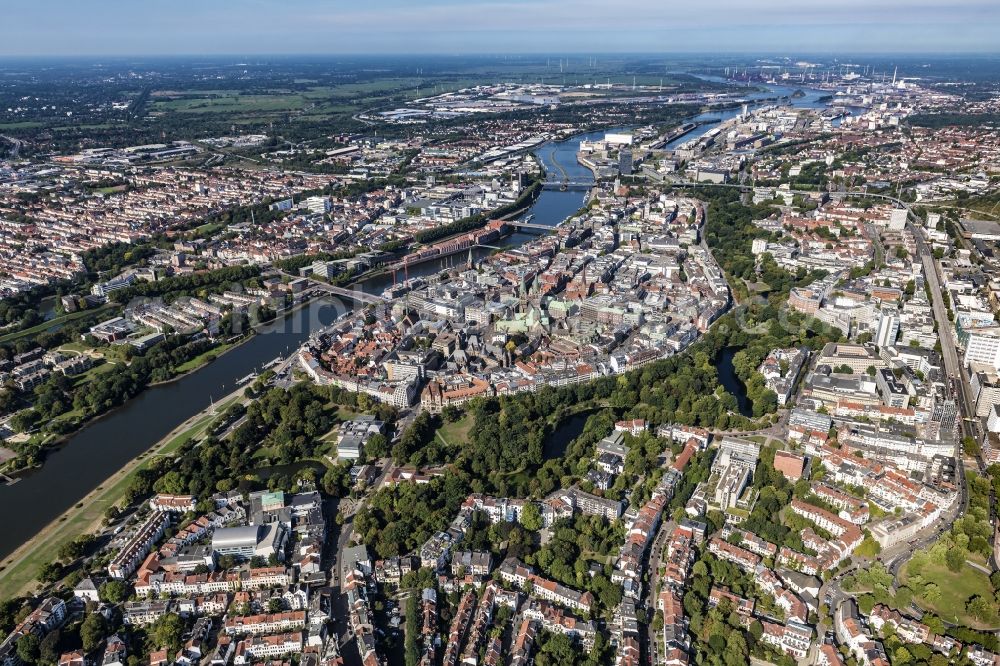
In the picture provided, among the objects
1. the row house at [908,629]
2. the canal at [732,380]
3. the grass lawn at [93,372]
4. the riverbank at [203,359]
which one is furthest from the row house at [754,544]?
the grass lawn at [93,372]

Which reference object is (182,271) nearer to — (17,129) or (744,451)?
(744,451)

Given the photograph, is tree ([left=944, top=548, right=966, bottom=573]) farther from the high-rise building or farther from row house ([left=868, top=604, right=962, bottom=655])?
the high-rise building

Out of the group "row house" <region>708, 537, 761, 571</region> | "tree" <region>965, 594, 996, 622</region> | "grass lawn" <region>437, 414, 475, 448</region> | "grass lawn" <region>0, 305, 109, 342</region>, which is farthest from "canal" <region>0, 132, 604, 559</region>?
"tree" <region>965, 594, 996, 622</region>

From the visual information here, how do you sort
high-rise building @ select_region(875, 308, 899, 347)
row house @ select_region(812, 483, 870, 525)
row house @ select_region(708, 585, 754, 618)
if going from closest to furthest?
row house @ select_region(708, 585, 754, 618) → row house @ select_region(812, 483, 870, 525) → high-rise building @ select_region(875, 308, 899, 347)

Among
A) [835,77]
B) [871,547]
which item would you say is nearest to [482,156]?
[871,547]

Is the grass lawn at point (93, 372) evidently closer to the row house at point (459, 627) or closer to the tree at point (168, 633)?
the tree at point (168, 633)

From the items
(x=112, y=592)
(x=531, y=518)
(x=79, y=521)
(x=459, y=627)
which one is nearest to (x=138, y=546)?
(x=112, y=592)

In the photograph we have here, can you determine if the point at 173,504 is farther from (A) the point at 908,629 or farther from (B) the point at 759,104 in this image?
(B) the point at 759,104
